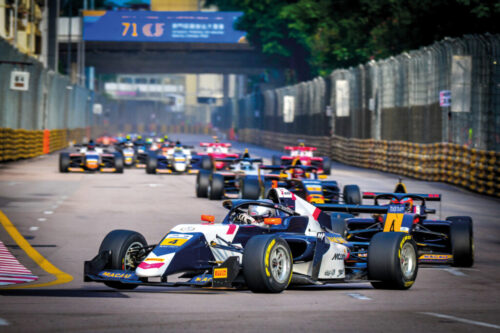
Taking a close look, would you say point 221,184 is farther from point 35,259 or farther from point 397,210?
point 397,210

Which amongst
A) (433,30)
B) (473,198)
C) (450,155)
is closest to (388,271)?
(473,198)

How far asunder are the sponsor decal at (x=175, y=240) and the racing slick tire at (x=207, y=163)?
28.0 m

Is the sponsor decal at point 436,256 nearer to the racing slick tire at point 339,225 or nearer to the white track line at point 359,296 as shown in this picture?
the racing slick tire at point 339,225

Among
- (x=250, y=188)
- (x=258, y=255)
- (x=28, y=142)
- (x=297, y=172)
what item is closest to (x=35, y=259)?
(x=258, y=255)

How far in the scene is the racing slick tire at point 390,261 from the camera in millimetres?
11508

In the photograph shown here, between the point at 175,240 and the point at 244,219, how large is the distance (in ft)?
5.67

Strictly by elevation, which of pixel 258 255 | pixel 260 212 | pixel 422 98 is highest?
pixel 422 98

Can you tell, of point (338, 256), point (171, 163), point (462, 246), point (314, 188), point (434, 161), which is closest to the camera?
point (338, 256)

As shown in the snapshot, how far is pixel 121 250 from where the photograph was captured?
37.0ft

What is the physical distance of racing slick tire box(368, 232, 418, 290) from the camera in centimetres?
1151

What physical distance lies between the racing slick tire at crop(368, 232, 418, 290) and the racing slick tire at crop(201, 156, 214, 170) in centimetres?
2759

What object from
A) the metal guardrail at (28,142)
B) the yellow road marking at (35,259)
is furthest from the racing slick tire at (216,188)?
the metal guardrail at (28,142)

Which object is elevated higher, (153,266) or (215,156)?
(215,156)

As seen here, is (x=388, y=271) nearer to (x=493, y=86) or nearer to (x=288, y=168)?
(x=288, y=168)
